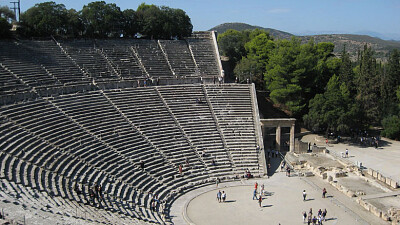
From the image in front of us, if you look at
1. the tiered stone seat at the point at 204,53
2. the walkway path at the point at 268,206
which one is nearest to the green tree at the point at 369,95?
the tiered stone seat at the point at 204,53

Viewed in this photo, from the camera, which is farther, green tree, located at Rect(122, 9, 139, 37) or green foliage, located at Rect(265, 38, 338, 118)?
green tree, located at Rect(122, 9, 139, 37)

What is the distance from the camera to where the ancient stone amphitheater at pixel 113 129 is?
808 inches

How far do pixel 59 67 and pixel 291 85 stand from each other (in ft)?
76.1

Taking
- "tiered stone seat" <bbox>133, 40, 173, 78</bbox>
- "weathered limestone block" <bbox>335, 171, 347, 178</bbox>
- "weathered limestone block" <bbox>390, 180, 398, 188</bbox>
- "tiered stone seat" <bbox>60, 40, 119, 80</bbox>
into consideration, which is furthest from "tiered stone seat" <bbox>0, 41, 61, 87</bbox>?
"weathered limestone block" <bbox>390, 180, 398, 188</bbox>

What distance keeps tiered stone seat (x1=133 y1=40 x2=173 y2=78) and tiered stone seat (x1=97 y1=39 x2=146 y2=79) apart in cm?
81

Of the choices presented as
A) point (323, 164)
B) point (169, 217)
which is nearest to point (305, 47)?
point (323, 164)

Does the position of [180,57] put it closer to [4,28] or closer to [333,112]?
[333,112]

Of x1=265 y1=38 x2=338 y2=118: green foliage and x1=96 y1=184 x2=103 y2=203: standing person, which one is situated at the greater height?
x1=265 y1=38 x2=338 y2=118: green foliage

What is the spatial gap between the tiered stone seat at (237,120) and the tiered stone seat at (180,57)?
5.07 metres

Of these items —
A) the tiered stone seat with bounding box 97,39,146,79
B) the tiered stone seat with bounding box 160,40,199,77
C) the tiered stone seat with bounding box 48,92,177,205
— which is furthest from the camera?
the tiered stone seat with bounding box 160,40,199,77

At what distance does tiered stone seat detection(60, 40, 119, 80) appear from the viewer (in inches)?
1507

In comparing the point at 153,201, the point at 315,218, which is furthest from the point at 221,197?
the point at 315,218

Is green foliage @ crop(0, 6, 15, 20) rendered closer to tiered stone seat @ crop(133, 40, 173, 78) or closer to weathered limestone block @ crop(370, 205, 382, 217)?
tiered stone seat @ crop(133, 40, 173, 78)

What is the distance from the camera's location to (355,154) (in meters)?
36.9
